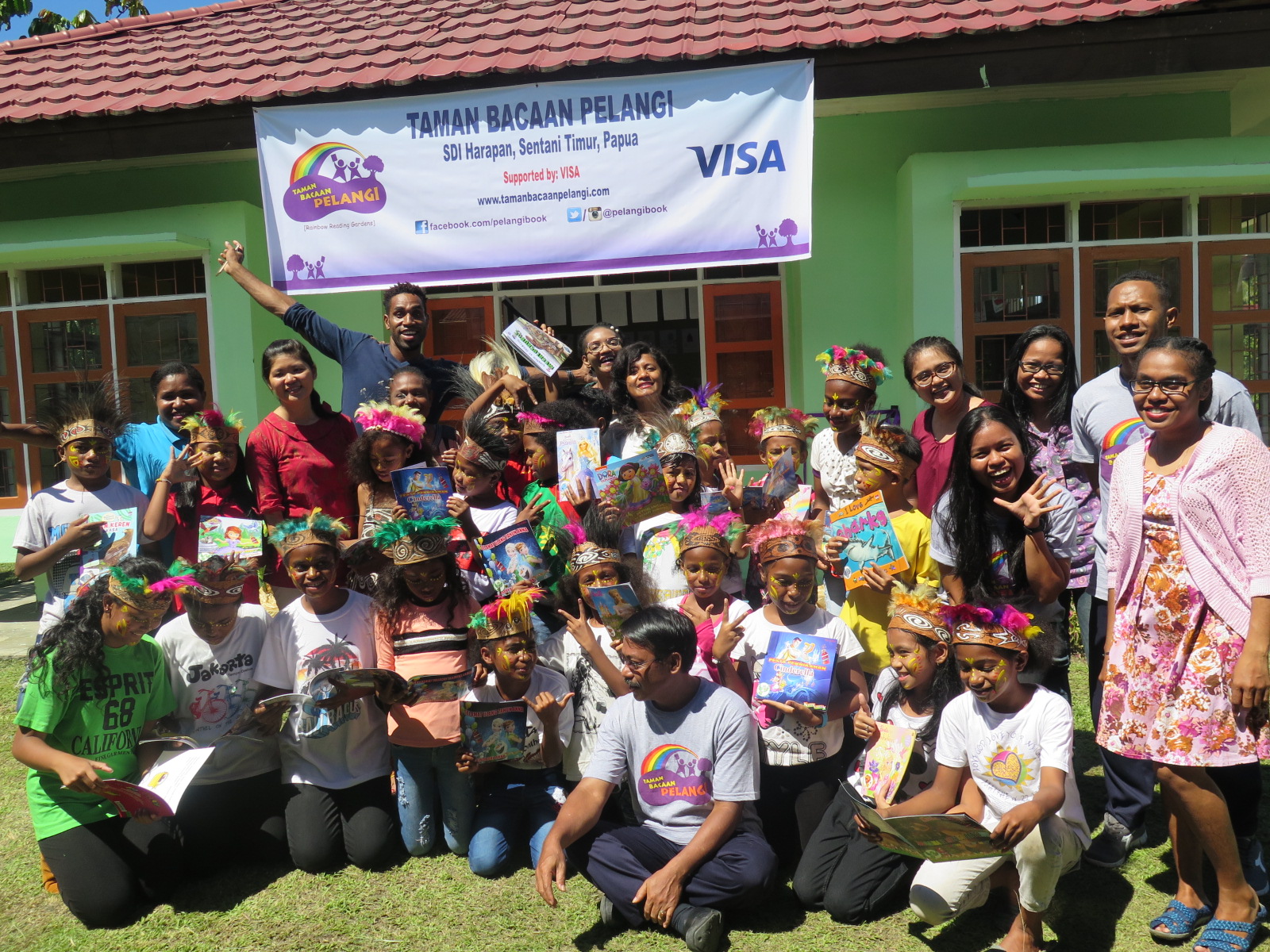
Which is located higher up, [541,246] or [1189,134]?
[1189,134]

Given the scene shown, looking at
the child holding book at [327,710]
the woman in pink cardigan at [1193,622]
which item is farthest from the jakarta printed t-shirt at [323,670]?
the woman in pink cardigan at [1193,622]

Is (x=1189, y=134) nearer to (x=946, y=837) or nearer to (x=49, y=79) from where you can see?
(x=946, y=837)

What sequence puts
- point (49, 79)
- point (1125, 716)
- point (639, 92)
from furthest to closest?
1. point (49, 79)
2. point (639, 92)
3. point (1125, 716)

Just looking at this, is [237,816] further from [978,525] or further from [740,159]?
[740,159]

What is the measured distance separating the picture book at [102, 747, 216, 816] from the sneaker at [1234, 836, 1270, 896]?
138 inches

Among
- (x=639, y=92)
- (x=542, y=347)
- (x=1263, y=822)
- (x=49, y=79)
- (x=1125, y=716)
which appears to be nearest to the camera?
(x=1125, y=716)

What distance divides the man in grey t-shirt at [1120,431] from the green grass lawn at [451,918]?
0.46 feet

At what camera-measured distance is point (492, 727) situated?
12.1 ft

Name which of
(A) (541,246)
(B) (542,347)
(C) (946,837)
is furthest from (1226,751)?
(A) (541,246)

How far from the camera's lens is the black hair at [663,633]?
130 inches

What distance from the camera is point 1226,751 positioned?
283 cm

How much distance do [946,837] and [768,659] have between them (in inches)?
37.2

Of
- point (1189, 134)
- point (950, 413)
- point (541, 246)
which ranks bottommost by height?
point (950, 413)

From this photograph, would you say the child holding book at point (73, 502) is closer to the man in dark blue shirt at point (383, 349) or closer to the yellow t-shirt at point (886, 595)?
the man in dark blue shirt at point (383, 349)
